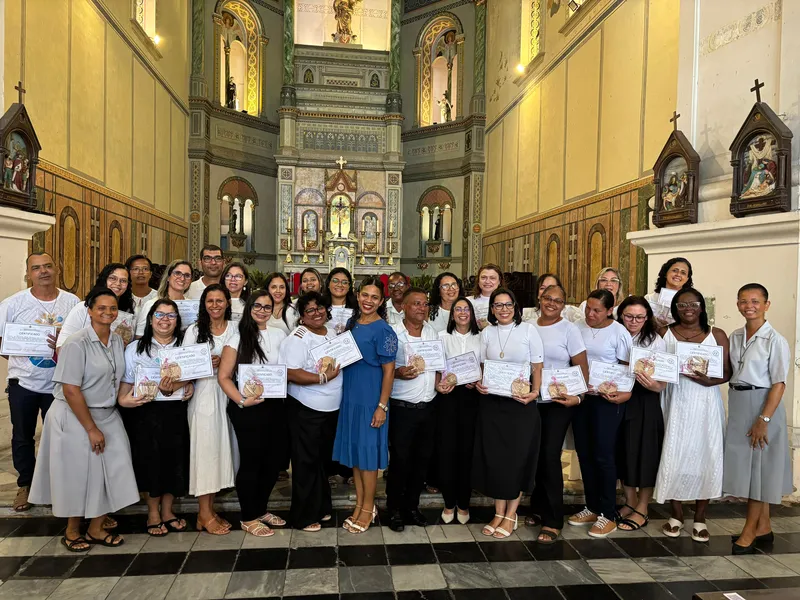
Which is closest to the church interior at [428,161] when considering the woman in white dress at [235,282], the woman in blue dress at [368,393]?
the woman in blue dress at [368,393]

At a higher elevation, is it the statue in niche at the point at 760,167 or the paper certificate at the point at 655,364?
the statue in niche at the point at 760,167

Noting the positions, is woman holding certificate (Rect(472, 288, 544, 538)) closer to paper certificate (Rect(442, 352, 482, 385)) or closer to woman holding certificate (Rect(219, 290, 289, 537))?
paper certificate (Rect(442, 352, 482, 385))

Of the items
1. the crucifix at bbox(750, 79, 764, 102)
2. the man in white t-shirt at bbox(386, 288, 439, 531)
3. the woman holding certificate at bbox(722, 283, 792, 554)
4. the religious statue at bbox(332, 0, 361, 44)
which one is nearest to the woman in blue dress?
the man in white t-shirt at bbox(386, 288, 439, 531)

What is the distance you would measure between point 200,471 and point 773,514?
4.41 meters

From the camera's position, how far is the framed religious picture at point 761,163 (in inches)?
183

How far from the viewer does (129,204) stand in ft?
32.6

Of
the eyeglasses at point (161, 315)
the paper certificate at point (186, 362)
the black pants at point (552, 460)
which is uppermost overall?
the eyeglasses at point (161, 315)

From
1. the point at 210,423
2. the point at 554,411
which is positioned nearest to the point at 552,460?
the point at 554,411

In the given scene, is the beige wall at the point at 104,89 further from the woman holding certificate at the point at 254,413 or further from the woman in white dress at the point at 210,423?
the woman holding certificate at the point at 254,413

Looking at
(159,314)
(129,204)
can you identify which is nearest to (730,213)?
(159,314)

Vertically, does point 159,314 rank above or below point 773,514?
above

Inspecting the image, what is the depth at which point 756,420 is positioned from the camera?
347 centimetres

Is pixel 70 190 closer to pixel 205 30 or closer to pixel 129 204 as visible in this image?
pixel 129 204

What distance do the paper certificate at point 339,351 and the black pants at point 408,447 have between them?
0.52 m
